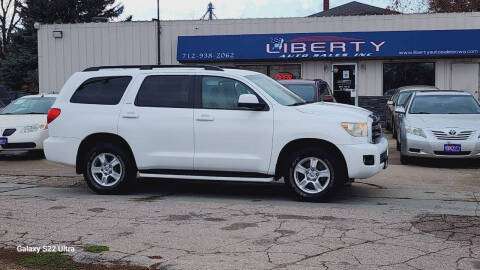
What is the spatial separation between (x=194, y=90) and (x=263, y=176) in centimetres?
159

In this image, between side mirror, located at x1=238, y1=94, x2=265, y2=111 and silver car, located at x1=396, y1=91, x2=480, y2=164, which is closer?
side mirror, located at x1=238, y1=94, x2=265, y2=111

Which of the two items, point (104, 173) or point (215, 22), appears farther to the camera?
point (215, 22)

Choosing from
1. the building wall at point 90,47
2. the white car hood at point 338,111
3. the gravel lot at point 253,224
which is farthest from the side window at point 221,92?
the building wall at point 90,47

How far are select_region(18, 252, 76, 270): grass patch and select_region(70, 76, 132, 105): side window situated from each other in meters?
3.68

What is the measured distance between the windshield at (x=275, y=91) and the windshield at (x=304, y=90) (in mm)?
3970

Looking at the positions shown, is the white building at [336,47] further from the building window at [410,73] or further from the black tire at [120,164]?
the black tire at [120,164]

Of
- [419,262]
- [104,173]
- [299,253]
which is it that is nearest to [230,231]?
[299,253]

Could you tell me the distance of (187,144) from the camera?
855cm

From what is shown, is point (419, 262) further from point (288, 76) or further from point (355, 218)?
point (288, 76)

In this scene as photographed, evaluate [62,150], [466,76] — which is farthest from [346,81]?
[62,150]

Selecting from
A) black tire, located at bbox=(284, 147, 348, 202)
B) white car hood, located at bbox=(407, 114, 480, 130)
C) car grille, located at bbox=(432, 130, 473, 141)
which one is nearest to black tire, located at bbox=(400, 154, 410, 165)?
white car hood, located at bbox=(407, 114, 480, 130)

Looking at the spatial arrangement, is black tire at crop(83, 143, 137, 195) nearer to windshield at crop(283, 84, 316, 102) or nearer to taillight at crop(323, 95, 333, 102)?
windshield at crop(283, 84, 316, 102)

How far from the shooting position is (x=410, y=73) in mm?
23969

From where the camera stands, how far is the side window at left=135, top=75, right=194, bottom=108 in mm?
8703
